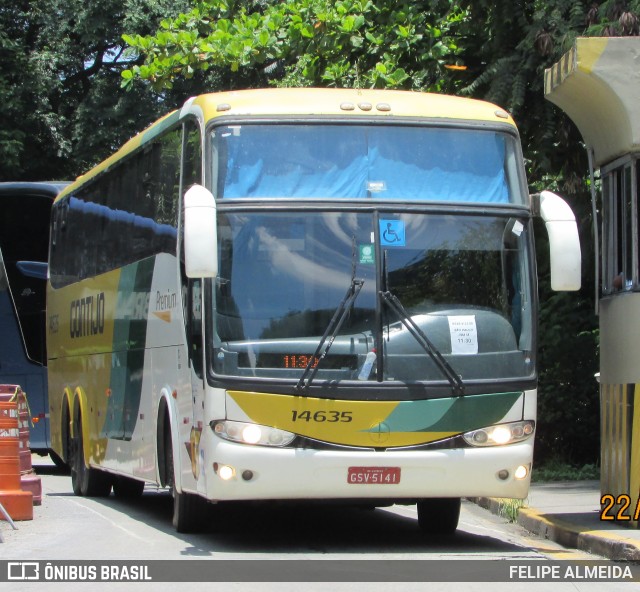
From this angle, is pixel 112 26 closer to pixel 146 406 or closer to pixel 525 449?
pixel 146 406

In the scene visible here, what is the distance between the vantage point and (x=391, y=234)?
10094 millimetres

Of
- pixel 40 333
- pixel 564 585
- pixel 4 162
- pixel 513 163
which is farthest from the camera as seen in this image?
pixel 4 162

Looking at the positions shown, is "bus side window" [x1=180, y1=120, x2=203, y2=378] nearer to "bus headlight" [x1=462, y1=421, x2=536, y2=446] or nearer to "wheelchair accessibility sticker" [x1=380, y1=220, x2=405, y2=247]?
"wheelchair accessibility sticker" [x1=380, y1=220, x2=405, y2=247]

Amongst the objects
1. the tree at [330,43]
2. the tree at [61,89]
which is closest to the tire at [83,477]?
the tree at [330,43]

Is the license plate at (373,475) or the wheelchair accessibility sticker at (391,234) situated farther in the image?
the wheelchair accessibility sticker at (391,234)

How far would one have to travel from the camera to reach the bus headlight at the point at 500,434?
32.6 ft

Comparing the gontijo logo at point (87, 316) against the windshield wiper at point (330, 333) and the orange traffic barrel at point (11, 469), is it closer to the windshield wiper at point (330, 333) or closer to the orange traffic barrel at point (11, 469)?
the orange traffic barrel at point (11, 469)

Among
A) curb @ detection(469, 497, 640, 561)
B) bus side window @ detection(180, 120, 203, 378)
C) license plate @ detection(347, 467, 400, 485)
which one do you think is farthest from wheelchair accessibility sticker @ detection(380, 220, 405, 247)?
curb @ detection(469, 497, 640, 561)

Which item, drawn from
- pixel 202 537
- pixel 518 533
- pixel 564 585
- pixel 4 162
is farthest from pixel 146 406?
pixel 4 162

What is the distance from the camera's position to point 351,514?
13.7 metres

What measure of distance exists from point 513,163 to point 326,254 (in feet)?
6.01

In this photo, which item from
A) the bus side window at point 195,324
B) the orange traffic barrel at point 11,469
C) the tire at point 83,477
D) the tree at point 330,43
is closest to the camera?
→ the bus side window at point 195,324

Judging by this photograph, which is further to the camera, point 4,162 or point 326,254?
point 4,162

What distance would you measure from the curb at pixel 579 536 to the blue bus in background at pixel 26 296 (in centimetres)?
1126
